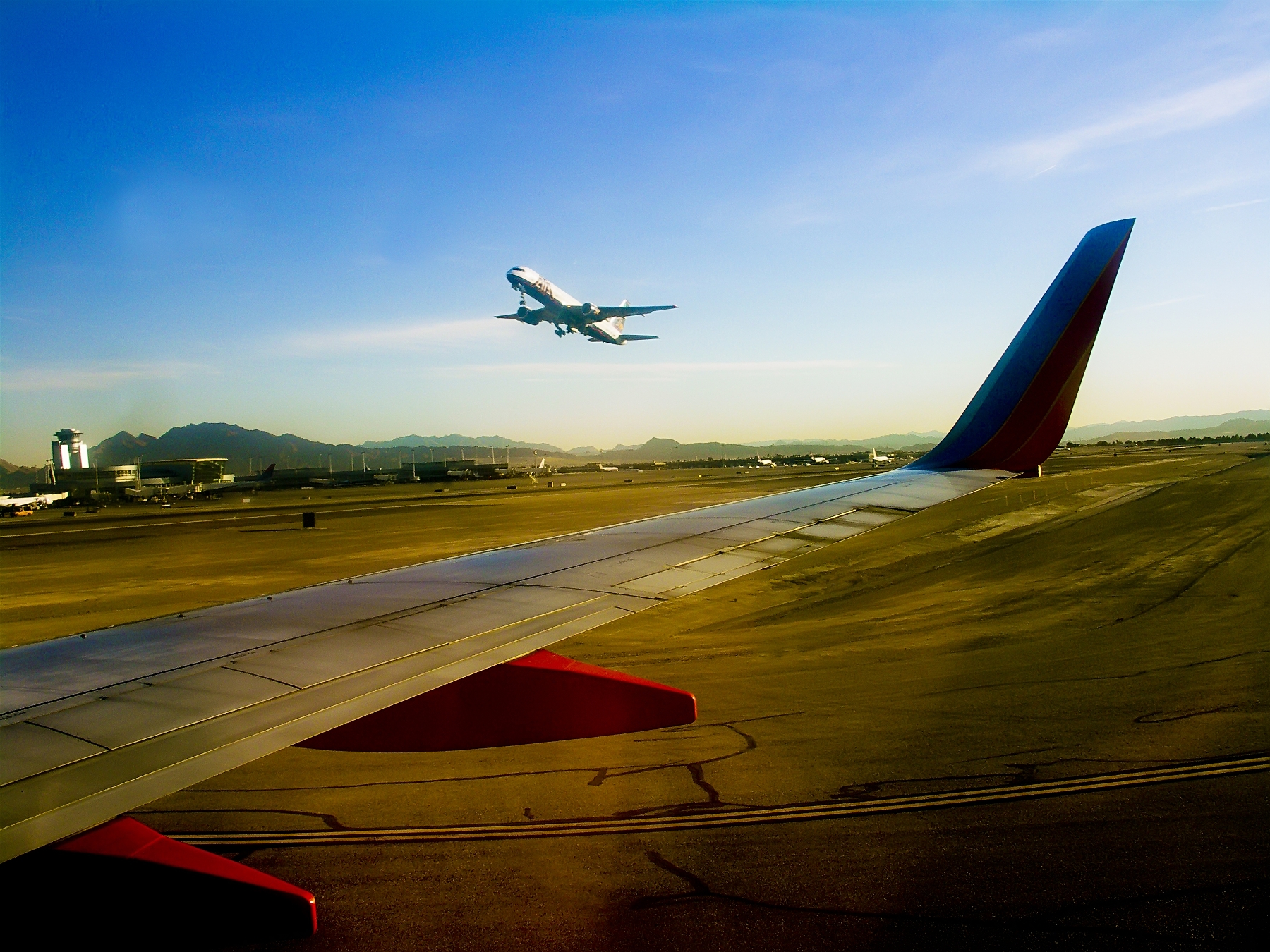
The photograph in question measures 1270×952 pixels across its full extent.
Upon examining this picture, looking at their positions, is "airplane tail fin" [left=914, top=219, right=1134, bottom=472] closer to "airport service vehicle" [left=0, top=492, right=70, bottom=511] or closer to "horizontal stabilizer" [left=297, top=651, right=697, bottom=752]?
"horizontal stabilizer" [left=297, top=651, right=697, bottom=752]

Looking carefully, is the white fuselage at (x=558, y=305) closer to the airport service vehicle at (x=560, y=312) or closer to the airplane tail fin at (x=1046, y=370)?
the airport service vehicle at (x=560, y=312)

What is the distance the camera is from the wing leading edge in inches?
108

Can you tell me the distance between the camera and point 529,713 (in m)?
5.10

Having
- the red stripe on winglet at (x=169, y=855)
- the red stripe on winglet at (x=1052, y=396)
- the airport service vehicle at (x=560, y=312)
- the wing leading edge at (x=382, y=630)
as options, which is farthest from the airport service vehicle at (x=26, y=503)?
the red stripe on winglet at (x=1052, y=396)

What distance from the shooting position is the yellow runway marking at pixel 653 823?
5.84 metres

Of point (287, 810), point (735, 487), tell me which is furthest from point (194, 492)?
point (287, 810)

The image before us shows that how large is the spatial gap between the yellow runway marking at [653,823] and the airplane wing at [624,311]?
165ft

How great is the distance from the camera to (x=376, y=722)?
513 cm

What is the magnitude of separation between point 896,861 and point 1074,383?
5.38m

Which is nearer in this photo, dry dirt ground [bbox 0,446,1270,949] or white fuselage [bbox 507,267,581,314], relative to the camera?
dry dirt ground [bbox 0,446,1270,949]

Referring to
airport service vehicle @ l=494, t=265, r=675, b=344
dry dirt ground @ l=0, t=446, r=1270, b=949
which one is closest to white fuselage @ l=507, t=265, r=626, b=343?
airport service vehicle @ l=494, t=265, r=675, b=344

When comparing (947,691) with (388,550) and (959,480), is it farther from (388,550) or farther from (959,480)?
(388,550)

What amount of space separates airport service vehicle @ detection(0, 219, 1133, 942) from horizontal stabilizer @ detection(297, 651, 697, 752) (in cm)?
1

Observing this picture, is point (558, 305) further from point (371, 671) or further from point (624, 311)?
point (371, 671)
